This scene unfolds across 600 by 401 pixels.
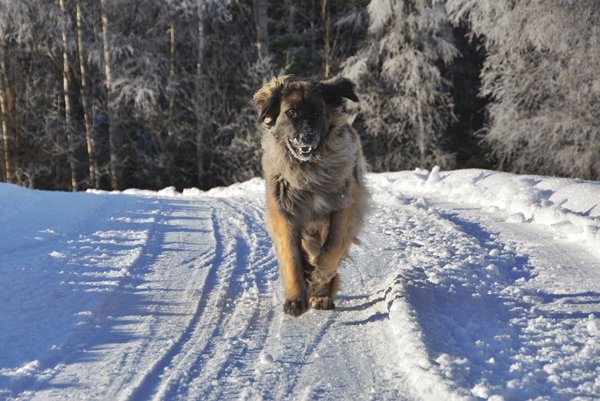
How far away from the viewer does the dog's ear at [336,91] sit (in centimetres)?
503

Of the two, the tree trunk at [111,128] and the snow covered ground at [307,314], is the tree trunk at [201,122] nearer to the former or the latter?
the tree trunk at [111,128]

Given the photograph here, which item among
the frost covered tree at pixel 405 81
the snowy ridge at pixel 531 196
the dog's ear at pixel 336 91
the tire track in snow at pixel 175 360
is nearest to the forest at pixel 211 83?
the frost covered tree at pixel 405 81

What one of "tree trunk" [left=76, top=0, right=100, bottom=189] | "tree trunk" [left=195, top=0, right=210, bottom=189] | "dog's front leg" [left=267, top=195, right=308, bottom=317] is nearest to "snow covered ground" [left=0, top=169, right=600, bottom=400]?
"dog's front leg" [left=267, top=195, right=308, bottom=317]

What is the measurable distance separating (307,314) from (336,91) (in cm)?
189

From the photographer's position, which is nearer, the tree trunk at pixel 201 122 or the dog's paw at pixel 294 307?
the dog's paw at pixel 294 307

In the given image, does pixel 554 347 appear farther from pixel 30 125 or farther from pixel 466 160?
pixel 30 125

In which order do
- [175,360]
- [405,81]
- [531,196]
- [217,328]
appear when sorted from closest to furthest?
[175,360]
[217,328]
[531,196]
[405,81]

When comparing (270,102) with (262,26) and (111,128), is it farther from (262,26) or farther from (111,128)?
(262,26)

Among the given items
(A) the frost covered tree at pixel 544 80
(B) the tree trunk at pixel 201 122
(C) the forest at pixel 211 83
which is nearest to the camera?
(A) the frost covered tree at pixel 544 80

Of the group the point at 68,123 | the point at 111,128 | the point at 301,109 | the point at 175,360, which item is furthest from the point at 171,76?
the point at 175,360

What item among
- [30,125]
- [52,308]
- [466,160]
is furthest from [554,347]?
[30,125]

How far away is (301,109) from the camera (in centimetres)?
479

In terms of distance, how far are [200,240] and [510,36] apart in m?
14.0

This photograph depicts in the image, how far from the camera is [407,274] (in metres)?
5.13
